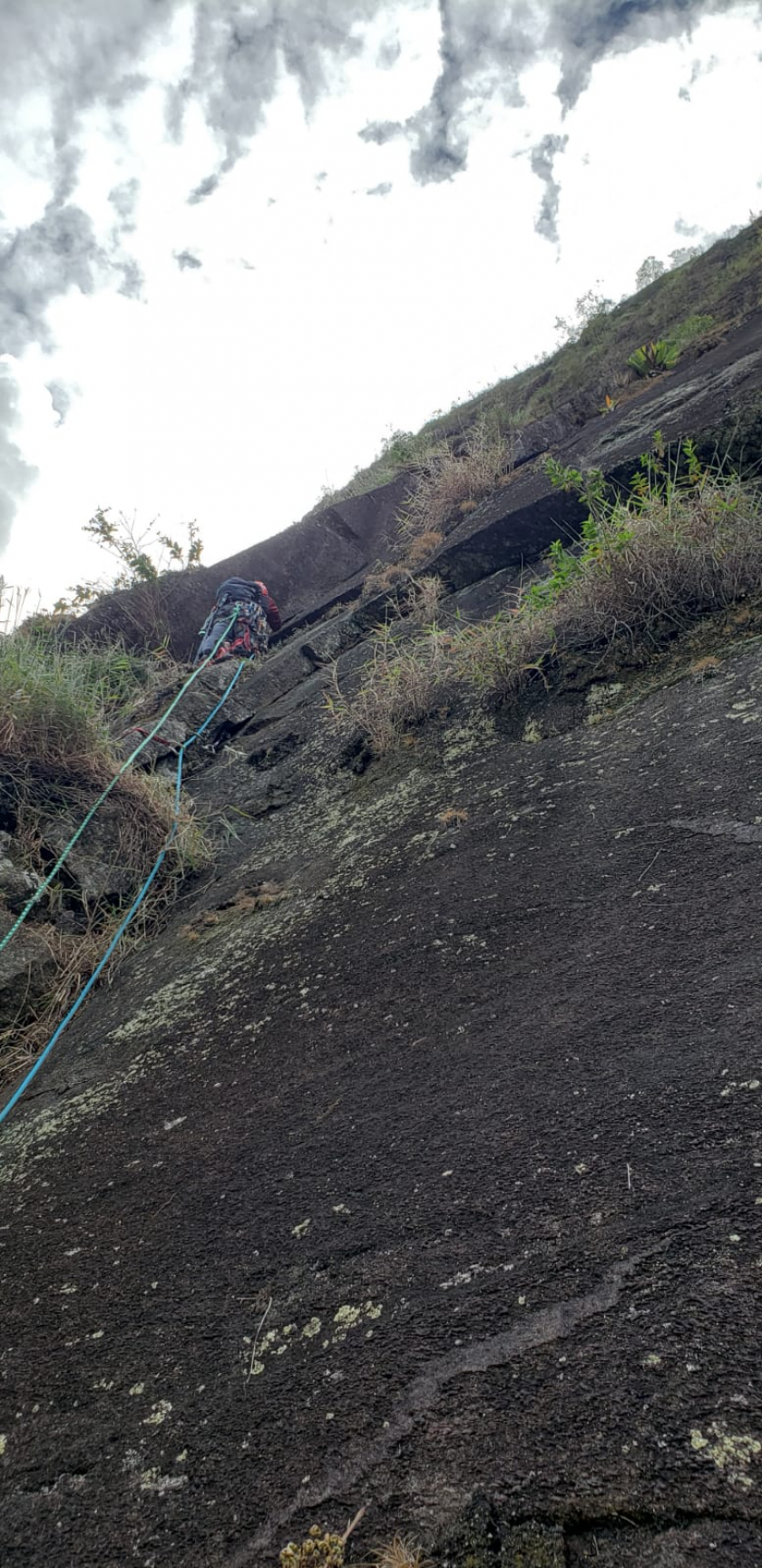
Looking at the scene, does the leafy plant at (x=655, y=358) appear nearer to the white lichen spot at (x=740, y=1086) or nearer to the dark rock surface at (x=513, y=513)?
the dark rock surface at (x=513, y=513)

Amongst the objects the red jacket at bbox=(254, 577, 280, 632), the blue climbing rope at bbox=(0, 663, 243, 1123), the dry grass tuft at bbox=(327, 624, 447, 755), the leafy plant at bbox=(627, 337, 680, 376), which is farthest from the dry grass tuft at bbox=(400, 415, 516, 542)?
the blue climbing rope at bbox=(0, 663, 243, 1123)

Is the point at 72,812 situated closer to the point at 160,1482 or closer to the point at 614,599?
the point at 614,599

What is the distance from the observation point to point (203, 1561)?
104 cm

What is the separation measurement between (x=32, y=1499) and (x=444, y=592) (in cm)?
486

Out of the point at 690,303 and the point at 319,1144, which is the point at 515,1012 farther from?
the point at 690,303

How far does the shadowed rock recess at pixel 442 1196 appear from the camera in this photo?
1.01m

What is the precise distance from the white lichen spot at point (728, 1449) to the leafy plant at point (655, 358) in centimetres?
727

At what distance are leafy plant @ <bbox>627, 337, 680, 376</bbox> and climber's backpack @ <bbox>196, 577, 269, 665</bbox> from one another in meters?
3.97

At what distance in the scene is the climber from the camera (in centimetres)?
717

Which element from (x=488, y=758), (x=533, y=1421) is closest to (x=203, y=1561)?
(x=533, y=1421)

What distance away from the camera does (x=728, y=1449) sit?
35.6 inches

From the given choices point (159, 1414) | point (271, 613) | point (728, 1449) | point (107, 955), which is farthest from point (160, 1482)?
point (271, 613)

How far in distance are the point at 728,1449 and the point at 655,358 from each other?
24.5ft

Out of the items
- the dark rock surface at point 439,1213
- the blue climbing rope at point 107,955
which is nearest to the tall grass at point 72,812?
the blue climbing rope at point 107,955
